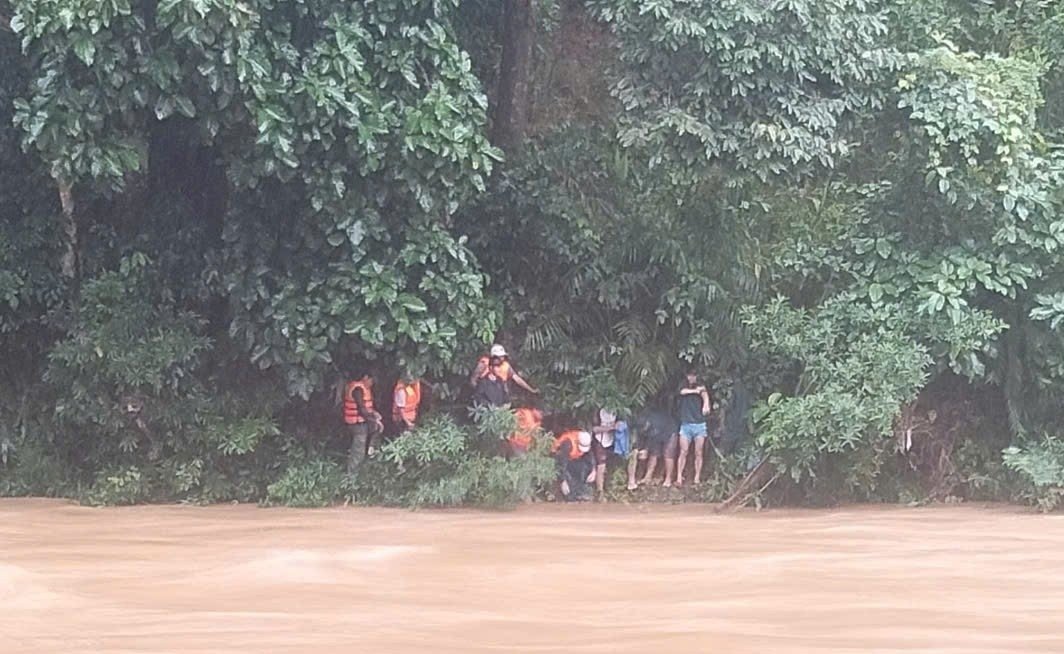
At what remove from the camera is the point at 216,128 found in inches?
398

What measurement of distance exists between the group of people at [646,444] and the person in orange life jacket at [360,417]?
1574 mm

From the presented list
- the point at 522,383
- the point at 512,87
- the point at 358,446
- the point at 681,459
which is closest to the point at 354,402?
the point at 358,446

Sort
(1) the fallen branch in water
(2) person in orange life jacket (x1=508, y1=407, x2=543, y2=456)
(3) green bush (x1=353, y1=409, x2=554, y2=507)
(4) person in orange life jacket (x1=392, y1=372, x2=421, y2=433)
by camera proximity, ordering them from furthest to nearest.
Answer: (4) person in orange life jacket (x1=392, y1=372, x2=421, y2=433) < (2) person in orange life jacket (x1=508, y1=407, x2=543, y2=456) < (1) the fallen branch in water < (3) green bush (x1=353, y1=409, x2=554, y2=507)

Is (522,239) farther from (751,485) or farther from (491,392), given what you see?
(751,485)

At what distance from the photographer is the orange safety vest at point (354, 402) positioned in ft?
37.8

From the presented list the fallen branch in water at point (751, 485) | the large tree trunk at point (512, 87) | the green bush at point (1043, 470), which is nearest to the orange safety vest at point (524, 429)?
the fallen branch in water at point (751, 485)

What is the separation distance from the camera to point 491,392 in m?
11.5

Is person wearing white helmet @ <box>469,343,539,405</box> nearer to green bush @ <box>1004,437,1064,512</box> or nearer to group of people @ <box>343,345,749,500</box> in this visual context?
group of people @ <box>343,345,749,500</box>

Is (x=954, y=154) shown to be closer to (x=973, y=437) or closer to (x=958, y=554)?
(x=973, y=437)

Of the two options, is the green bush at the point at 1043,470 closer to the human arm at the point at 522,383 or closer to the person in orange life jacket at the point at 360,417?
the human arm at the point at 522,383

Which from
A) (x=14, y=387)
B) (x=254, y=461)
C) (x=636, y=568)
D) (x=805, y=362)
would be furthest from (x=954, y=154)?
(x=14, y=387)

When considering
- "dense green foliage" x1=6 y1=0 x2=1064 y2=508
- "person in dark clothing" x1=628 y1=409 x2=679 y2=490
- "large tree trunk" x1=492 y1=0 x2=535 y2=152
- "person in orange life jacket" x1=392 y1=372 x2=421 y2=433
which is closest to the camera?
"dense green foliage" x1=6 y1=0 x2=1064 y2=508

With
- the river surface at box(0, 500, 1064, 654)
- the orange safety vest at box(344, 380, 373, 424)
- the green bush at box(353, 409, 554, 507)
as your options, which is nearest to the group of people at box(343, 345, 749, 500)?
the orange safety vest at box(344, 380, 373, 424)

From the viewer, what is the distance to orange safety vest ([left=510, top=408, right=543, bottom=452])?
11258 mm
